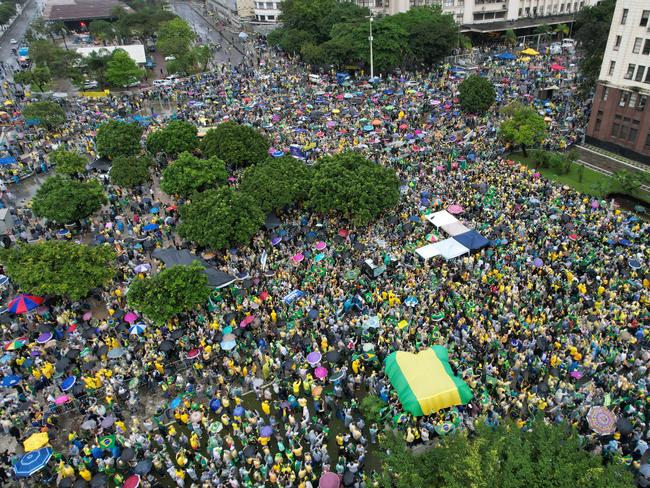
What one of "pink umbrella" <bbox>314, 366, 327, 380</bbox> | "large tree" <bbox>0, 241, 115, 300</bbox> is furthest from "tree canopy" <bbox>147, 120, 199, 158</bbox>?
"pink umbrella" <bbox>314, 366, 327, 380</bbox>

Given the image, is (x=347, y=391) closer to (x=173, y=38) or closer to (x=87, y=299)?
(x=87, y=299)

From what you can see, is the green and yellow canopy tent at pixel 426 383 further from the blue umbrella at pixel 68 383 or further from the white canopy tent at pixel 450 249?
the blue umbrella at pixel 68 383

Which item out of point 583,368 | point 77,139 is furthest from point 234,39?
point 583,368

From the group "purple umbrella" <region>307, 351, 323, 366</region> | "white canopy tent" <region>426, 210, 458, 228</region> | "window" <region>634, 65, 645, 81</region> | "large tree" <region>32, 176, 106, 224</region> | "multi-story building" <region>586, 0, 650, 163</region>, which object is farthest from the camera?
"window" <region>634, 65, 645, 81</region>

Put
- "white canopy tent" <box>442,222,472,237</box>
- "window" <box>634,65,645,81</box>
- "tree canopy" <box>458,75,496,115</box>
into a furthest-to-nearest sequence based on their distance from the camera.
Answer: "tree canopy" <box>458,75,496,115</box> → "window" <box>634,65,645,81</box> → "white canopy tent" <box>442,222,472,237</box>

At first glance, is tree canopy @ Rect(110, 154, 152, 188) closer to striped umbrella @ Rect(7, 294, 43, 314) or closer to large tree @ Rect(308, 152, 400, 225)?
striped umbrella @ Rect(7, 294, 43, 314)

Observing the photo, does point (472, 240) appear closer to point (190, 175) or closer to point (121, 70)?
point (190, 175)

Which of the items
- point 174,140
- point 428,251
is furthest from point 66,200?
point 428,251
